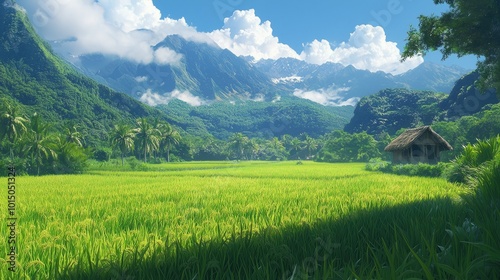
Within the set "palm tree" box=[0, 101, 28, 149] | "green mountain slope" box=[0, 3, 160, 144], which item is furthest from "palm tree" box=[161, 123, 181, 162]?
"palm tree" box=[0, 101, 28, 149]

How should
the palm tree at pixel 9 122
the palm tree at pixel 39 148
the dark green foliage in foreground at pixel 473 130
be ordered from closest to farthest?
the palm tree at pixel 39 148 → the palm tree at pixel 9 122 → the dark green foliage in foreground at pixel 473 130

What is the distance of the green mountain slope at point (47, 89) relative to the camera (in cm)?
10419

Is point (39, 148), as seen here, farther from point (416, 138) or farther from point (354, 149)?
point (354, 149)

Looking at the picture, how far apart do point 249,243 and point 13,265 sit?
2.14 metres

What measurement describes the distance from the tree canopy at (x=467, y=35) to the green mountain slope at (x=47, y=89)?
3449 inches

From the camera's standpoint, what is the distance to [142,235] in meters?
4.41

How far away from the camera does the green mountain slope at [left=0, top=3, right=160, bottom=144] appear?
342ft

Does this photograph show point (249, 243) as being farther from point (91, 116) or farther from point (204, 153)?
point (91, 116)

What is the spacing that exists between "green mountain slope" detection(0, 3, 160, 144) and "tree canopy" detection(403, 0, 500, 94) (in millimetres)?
87604

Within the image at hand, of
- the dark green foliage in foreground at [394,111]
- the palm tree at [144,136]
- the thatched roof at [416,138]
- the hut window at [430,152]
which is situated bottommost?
the hut window at [430,152]

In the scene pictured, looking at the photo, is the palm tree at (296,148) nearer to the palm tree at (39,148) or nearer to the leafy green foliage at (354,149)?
the leafy green foliage at (354,149)

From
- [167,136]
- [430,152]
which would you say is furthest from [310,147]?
[430,152]

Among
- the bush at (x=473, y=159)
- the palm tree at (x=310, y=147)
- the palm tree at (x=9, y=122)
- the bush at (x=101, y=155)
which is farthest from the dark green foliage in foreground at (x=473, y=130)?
the palm tree at (x=310, y=147)

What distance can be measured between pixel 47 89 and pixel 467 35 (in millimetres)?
131282
